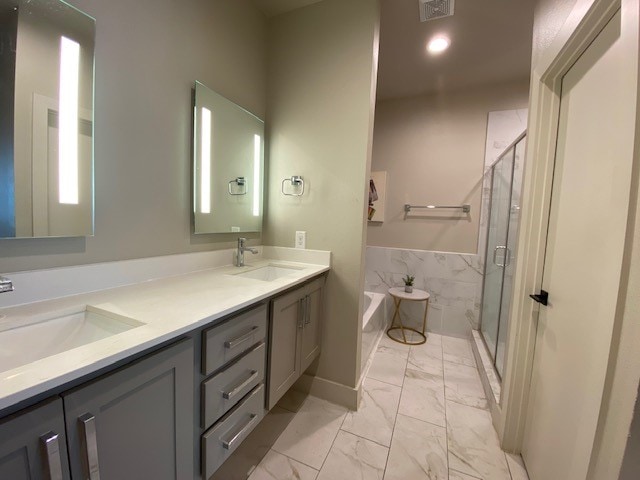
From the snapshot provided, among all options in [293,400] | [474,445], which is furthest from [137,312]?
[474,445]

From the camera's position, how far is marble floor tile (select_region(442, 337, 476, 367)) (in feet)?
7.70

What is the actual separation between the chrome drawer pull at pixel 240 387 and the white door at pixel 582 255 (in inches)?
44.0

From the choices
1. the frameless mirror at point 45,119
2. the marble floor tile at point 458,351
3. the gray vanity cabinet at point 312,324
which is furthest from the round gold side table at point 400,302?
the frameless mirror at point 45,119

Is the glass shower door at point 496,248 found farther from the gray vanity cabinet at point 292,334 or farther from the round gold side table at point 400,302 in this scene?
the gray vanity cabinet at point 292,334

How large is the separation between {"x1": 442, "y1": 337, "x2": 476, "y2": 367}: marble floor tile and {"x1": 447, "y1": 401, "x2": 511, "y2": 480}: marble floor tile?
0.67 meters

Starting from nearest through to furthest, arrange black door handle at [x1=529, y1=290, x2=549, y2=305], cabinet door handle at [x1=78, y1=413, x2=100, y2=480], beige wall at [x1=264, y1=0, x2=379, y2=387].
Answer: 1. cabinet door handle at [x1=78, y1=413, x2=100, y2=480]
2. black door handle at [x1=529, y1=290, x2=549, y2=305]
3. beige wall at [x1=264, y1=0, x2=379, y2=387]

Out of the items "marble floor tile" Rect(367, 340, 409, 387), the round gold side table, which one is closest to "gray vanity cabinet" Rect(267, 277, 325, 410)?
"marble floor tile" Rect(367, 340, 409, 387)

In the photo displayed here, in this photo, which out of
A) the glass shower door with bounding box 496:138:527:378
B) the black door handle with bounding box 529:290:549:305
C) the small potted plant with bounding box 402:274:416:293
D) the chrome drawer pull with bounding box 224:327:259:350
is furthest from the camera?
the small potted plant with bounding box 402:274:416:293

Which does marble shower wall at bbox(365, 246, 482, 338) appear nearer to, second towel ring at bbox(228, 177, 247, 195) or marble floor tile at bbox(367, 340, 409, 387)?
marble floor tile at bbox(367, 340, 409, 387)

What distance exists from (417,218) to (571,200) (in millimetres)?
1886

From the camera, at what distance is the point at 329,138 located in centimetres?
169

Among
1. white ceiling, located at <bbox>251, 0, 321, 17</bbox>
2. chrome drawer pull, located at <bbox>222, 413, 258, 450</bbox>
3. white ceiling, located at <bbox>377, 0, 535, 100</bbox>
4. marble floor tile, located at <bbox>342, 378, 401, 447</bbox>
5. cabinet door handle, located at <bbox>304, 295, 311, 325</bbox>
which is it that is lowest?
marble floor tile, located at <bbox>342, 378, 401, 447</bbox>

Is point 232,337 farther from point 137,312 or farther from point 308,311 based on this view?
point 308,311

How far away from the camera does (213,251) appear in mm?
1568
